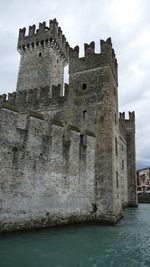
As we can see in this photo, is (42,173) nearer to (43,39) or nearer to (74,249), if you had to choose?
(74,249)

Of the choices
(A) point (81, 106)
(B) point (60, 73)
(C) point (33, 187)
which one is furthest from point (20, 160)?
(B) point (60, 73)

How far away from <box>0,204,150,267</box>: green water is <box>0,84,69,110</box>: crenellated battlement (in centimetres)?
948

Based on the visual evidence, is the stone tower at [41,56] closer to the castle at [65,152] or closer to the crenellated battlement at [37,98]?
the crenellated battlement at [37,98]

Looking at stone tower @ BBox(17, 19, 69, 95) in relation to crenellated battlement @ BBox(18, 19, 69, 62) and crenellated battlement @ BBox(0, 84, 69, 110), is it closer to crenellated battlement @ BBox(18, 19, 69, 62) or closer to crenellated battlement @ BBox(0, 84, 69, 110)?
crenellated battlement @ BBox(18, 19, 69, 62)

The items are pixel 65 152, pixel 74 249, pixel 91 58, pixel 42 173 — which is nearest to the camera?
pixel 74 249

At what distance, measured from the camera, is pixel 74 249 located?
6.71m

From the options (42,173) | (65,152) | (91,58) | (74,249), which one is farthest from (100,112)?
(74,249)

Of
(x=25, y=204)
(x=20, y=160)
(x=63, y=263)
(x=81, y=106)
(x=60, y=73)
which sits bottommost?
(x=63, y=263)

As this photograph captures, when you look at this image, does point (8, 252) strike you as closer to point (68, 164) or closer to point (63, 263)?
point (63, 263)

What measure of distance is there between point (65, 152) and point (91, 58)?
290 inches

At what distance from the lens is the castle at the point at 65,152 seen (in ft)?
28.5

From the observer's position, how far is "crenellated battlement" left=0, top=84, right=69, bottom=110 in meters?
15.9

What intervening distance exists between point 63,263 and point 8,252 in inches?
68.9

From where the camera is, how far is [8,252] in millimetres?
6117
